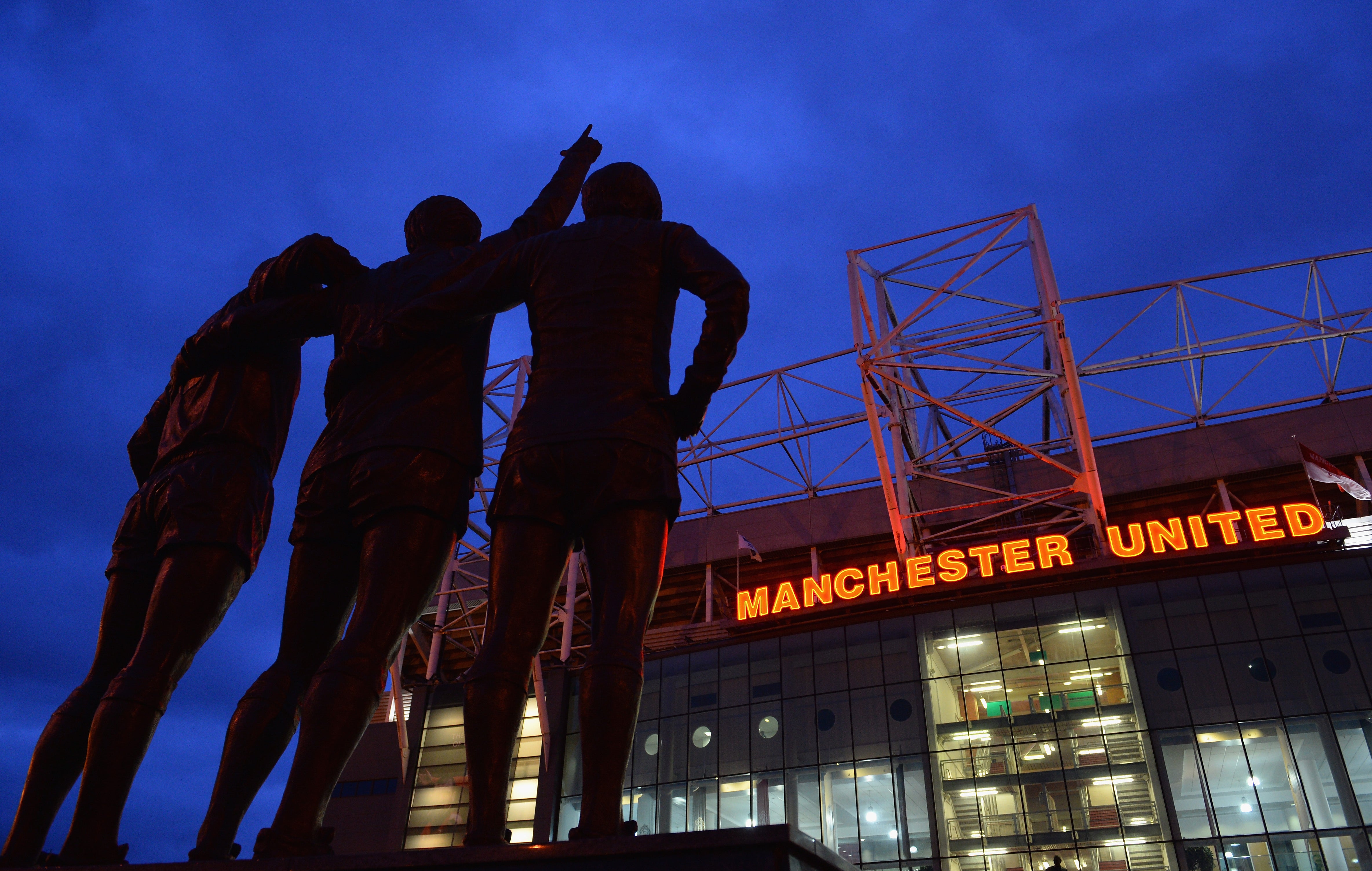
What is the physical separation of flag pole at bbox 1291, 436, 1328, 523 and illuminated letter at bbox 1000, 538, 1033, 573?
7645 mm

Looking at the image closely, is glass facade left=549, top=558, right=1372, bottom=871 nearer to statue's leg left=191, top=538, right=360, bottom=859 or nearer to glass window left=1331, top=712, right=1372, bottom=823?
glass window left=1331, top=712, right=1372, bottom=823

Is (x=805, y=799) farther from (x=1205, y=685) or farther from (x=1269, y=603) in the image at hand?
(x=1269, y=603)

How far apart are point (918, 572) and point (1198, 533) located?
8.03m

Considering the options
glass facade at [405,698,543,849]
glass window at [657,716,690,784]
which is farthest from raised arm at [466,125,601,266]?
glass facade at [405,698,543,849]

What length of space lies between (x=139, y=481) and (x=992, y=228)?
28584 millimetres

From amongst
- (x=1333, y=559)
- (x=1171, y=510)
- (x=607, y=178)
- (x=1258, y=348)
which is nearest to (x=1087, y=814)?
(x=1333, y=559)

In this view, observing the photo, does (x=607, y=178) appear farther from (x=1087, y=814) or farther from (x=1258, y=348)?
(x=1258, y=348)

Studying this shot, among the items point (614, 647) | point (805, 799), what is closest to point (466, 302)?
point (614, 647)

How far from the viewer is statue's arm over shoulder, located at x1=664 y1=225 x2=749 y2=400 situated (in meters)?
3.64

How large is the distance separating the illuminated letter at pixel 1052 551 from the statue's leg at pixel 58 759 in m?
27.1

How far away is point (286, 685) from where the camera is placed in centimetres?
383

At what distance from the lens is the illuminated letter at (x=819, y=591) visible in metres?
30.5

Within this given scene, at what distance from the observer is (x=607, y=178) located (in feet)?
14.4

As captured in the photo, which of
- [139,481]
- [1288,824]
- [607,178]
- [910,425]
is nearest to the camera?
[607,178]
